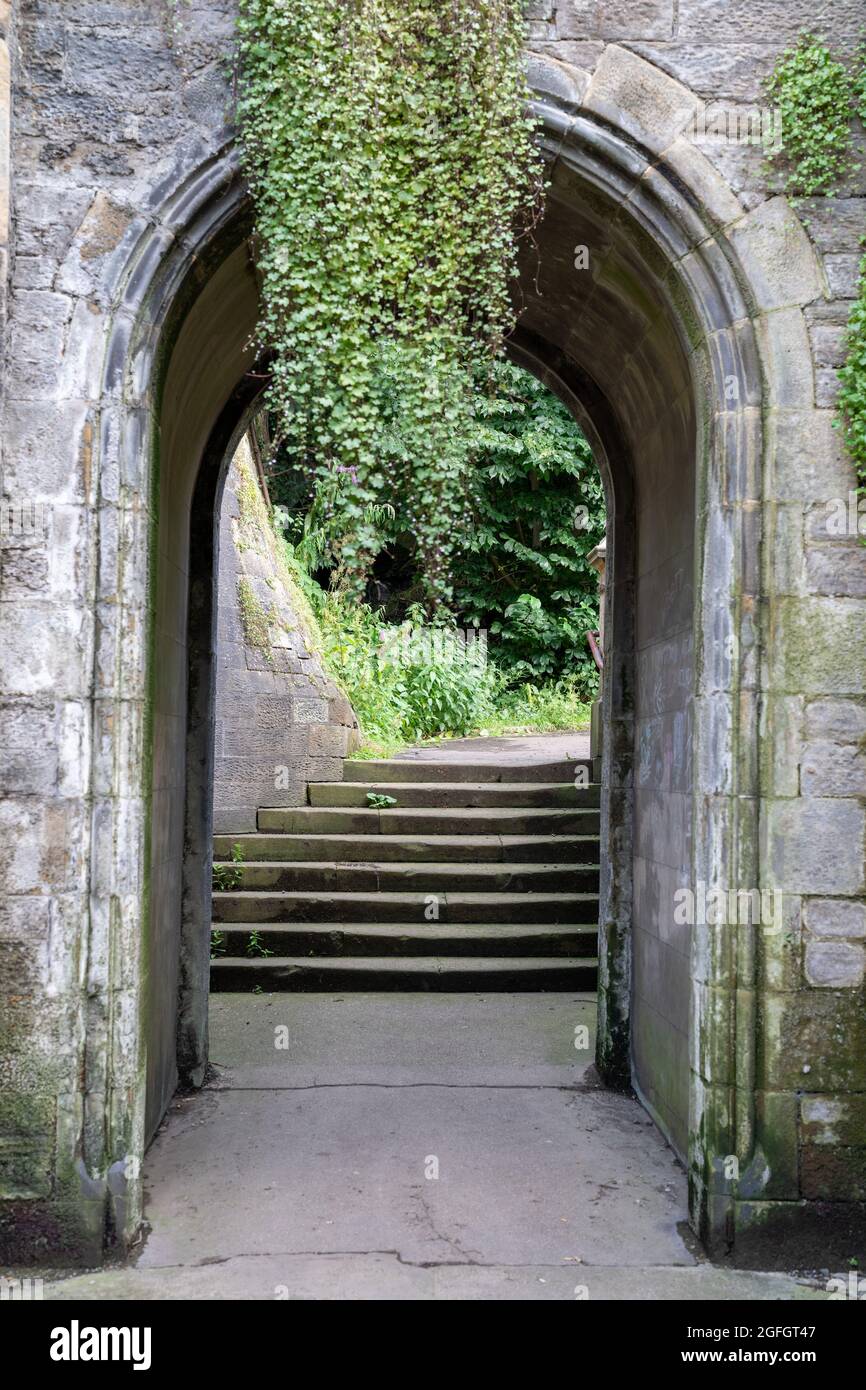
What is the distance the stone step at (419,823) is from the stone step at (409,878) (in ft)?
1.63

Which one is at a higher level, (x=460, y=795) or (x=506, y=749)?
(x=506, y=749)

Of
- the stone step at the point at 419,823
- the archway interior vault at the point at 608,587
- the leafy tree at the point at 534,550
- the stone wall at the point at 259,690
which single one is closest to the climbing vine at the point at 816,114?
the archway interior vault at the point at 608,587

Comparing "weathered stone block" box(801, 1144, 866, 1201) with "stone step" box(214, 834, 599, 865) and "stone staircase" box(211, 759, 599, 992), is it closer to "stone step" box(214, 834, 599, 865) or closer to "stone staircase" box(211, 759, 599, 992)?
"stone staircase" box(211, 759, 599, 992)

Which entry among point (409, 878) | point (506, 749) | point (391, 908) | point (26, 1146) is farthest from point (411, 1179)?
point (506, 749)

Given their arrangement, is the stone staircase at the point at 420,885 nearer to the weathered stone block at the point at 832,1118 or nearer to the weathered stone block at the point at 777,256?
the weathered stone block at the point at 832,1118

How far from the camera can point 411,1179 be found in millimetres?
4164

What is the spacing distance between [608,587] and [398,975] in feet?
9.12

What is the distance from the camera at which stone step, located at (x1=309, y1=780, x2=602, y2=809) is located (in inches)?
341

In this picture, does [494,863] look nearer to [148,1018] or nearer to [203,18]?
[148,1018]

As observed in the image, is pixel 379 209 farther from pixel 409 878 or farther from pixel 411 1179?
pixel 409 878

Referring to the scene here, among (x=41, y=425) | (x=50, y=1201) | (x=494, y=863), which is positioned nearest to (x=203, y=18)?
(x=41, y=425)

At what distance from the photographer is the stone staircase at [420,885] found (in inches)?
279

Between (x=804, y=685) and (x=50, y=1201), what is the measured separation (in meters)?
2.79

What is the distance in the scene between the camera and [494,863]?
8.12 m
